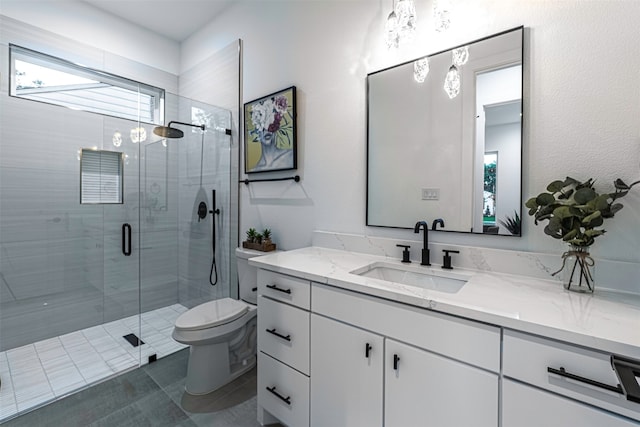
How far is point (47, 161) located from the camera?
7.83ft

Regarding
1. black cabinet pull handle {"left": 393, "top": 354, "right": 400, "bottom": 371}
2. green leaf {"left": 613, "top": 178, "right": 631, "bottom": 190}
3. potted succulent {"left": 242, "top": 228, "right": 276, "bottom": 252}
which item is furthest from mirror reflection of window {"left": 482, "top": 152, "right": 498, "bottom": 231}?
potted succulent {"left": 242, "top": 228, "right": 276, "bottom": 252}

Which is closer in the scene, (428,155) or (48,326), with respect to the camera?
(428,155)

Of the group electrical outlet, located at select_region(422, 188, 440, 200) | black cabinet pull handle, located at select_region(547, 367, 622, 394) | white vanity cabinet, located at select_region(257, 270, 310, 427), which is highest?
electrical outlet, located at select_region(422, 188, 440, 200)

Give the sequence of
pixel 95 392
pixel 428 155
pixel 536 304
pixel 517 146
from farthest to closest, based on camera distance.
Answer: pixel 95 392 → pixel 428 155 → pixel 517 146 → pixel 536 304

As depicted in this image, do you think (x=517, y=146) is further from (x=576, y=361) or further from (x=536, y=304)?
(x=576, y=361)

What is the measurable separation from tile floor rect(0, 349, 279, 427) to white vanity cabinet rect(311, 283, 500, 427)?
0.66 meters

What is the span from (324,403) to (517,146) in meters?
1.42

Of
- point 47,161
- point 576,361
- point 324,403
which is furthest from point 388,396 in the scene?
point 47,161

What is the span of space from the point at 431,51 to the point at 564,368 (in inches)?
57.3

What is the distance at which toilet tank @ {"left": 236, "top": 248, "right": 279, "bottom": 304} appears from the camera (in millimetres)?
2080

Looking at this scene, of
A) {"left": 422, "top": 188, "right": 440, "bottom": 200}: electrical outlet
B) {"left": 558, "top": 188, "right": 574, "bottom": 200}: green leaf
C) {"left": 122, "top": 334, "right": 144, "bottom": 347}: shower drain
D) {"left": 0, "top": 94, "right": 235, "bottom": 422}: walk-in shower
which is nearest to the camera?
{"left": 558, "top": 188, "right": 574, "bottom": 200}: green leaf

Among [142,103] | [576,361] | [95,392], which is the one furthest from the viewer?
[142,103]

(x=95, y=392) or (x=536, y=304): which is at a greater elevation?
(x=536, y=304)

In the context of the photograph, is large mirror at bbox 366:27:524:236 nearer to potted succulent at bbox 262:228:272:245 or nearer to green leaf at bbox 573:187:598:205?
green leaf at bbox 573:187:598:205
